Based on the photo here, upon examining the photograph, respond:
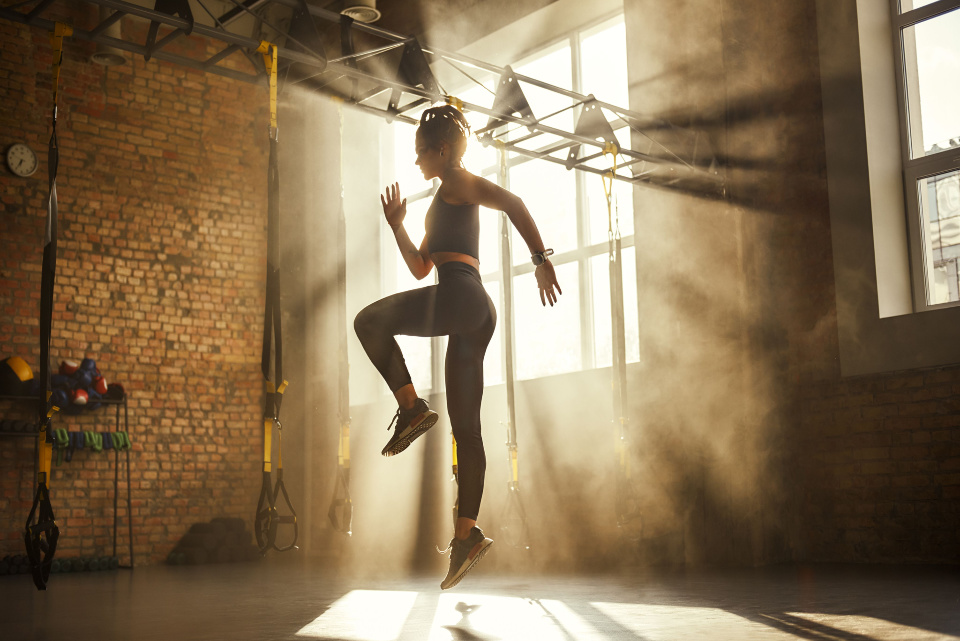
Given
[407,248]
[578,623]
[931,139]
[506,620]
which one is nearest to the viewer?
[578,623]

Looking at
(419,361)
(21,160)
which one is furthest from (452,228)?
(21,160)

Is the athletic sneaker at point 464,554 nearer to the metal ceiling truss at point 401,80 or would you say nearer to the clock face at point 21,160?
the metal ceiling truss at point 401,80

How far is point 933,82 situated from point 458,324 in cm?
453

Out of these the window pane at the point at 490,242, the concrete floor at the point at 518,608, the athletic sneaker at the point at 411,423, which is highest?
the window pane at the point at 490,242

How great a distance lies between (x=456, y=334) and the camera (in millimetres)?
3506

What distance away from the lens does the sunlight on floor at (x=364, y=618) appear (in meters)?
3.22

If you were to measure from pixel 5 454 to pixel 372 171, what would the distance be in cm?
463

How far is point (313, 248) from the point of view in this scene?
32.7ft

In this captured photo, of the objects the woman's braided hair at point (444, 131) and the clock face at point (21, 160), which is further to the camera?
the clock face at point (21, 160)

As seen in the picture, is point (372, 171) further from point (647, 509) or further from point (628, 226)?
point (647, 509)

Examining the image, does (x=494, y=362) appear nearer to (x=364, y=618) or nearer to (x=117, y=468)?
(x=117, y=468)

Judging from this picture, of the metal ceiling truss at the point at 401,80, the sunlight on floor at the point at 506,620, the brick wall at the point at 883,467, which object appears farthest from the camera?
the brick wall at the point at 883,467

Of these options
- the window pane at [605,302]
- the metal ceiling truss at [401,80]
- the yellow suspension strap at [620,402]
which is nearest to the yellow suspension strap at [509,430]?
the metal ceiling truss at [401,80]

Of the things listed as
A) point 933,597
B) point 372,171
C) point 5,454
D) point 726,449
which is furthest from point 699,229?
A: point 5,454
